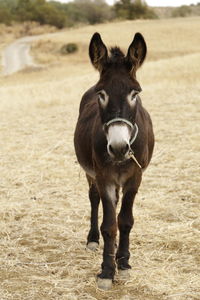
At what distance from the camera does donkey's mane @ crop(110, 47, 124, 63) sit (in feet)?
13.6

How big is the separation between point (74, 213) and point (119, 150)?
3.05 metres

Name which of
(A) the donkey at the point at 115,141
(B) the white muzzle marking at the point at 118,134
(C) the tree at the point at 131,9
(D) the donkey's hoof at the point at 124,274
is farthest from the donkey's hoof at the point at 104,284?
(C) the tree at the point at 131,9

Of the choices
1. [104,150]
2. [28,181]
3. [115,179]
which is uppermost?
[104,150]

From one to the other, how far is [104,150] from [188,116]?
908 cm

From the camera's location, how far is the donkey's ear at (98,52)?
414cm

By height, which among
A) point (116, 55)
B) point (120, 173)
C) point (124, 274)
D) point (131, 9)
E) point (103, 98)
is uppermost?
point (131, 9)

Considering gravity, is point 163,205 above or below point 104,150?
below

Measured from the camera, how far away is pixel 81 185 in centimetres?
792

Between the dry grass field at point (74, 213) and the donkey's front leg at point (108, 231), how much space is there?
0.13 metres

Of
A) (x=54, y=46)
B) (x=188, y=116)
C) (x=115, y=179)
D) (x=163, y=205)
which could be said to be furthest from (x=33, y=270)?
(x=54, y=46)

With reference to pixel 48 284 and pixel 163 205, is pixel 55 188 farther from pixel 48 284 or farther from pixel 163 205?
pixel 48 284

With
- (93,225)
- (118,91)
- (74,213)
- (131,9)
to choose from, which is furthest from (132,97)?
(131,9)

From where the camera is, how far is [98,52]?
4.20m

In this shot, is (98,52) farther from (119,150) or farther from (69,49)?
(69,49)
